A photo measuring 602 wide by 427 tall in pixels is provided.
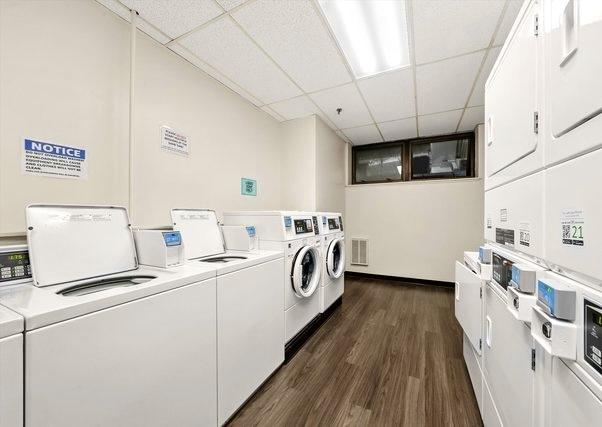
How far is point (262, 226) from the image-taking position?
1989 mm

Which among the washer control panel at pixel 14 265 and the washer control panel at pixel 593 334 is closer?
the washer control panel at pixel 593 334

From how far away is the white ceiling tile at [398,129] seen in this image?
3.18m

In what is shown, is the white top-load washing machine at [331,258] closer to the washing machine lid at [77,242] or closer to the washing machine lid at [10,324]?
the washing machine lid at [77,242]

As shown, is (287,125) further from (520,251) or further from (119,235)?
(520,251)

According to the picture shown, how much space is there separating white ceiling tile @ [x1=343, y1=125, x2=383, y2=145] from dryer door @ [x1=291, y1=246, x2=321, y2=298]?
209 cm

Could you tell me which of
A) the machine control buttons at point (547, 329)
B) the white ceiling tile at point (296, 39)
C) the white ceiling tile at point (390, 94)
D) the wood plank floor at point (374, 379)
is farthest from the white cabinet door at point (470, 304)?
the white ceiling tile at point (296, 39)

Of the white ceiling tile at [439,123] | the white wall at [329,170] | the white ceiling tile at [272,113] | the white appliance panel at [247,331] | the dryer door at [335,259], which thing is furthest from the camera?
the white wall at [329,170]

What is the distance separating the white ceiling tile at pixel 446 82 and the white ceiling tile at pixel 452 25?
0.40 ft

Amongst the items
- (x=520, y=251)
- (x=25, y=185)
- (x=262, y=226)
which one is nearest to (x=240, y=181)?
(x=262, y=226)

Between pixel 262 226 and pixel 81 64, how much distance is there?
4.90ft

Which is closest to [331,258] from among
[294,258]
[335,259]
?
[335,259]

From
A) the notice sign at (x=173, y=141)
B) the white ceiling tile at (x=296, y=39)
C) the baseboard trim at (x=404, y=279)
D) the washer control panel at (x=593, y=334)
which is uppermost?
the white ceiling tile at (x=296, y=39)

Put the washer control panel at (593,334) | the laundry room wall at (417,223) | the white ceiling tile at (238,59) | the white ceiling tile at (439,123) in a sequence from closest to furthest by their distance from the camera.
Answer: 1. the washer control panel at (593,334)
2. the white ceiling tile at (238,59)
3. the white ceiling tile at (439,123)
4. the laundry room wall at (417,223)

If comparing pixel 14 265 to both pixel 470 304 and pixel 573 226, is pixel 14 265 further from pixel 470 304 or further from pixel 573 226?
pixel 470 304
